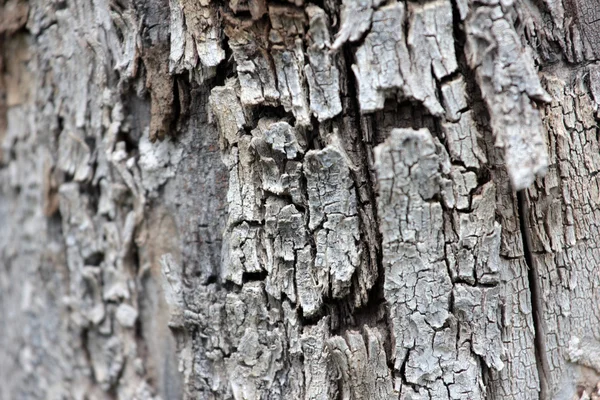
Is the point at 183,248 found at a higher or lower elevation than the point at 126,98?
lower

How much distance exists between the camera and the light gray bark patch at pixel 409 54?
0.91 m

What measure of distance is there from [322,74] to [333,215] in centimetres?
28

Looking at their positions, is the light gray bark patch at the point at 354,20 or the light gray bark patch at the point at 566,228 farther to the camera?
the light gray bark patch at the point at 566,228

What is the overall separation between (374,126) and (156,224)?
63 cm

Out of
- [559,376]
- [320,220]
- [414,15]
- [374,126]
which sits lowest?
[559,376]

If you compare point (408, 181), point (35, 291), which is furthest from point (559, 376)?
point (35, 291)

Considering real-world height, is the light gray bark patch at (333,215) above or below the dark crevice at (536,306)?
above

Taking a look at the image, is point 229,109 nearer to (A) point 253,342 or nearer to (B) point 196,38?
(B) point 196,38

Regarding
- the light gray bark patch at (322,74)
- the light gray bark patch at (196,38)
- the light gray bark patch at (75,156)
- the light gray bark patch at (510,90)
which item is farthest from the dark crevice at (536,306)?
the light gray bark patch at (75,156)

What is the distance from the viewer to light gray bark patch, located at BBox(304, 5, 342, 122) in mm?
938

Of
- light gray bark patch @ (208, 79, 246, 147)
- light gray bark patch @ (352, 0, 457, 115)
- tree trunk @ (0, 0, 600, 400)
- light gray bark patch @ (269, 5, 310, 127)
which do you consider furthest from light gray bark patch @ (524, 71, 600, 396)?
light gray bark patch @ (208, 79, 246, 147)

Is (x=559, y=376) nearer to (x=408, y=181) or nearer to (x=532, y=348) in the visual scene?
(x=532, y=348)

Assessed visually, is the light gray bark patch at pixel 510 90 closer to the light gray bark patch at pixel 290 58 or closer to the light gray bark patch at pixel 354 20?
the light gray bark patch at pixel 354 20

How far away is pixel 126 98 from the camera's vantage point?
125 centimetres
